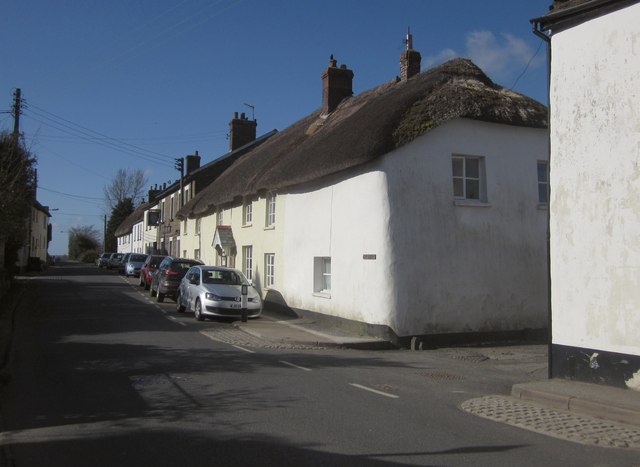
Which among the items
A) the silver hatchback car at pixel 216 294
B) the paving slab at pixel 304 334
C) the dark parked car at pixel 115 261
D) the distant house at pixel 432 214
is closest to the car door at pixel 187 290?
the silver hatchback car at pixel 216 294

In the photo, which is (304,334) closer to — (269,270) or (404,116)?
(404,116)

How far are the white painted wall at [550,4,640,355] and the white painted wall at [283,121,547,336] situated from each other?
5.00m

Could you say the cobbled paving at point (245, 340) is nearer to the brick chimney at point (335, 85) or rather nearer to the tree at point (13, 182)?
the tree at point (13, 182)

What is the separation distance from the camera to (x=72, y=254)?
103m

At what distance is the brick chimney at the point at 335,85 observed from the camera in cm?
2448

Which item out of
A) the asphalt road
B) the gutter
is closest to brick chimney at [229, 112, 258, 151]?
the asphalt road

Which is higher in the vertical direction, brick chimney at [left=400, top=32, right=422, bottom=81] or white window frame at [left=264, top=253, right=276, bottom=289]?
brick chimney at [left=400, top=32, right=422, bottom=81]

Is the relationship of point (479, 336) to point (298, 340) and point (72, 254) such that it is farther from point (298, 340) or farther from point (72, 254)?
point (72, 254)

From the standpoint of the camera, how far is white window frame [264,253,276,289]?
808 inches

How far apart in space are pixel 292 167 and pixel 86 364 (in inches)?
398

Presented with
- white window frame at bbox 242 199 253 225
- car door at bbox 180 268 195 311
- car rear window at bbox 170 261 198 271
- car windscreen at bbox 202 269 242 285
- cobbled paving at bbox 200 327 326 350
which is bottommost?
cobbled paving at bbox 200 327 326 350

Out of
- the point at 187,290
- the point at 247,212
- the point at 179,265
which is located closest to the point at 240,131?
the point at 247,212

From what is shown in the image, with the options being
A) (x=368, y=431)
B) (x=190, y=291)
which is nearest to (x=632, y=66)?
(x=368, y=431)

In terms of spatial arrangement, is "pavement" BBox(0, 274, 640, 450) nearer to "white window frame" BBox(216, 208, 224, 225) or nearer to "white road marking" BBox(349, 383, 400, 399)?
"white road marking" BBox(349, 383, 400, 399)
